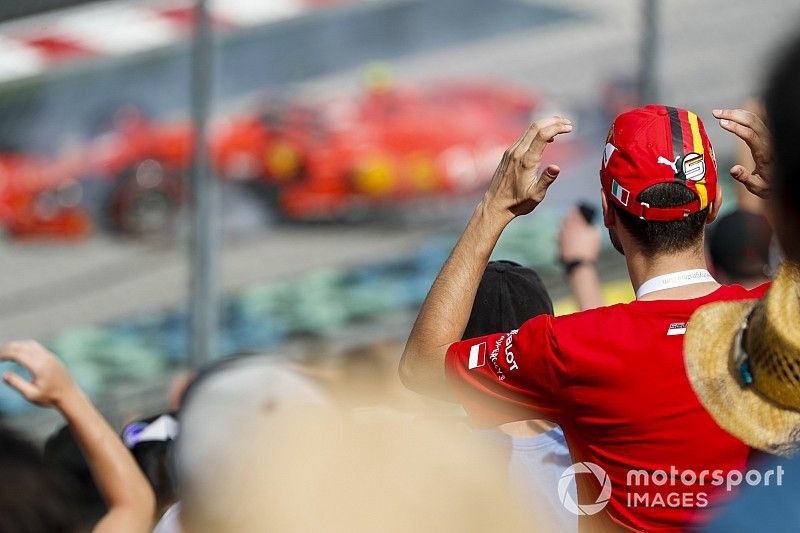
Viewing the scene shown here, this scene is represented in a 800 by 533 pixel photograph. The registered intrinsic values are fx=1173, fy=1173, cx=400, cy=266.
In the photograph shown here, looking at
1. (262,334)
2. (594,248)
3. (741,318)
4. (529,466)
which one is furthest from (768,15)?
(741,318)

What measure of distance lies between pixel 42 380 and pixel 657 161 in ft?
3.17

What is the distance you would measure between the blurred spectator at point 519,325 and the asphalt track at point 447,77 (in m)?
3.36

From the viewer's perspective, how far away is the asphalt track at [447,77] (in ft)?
17.6

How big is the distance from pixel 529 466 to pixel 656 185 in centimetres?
53

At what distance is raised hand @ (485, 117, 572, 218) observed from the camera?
1757mm

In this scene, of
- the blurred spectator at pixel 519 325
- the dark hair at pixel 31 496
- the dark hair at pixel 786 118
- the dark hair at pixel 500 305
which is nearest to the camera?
the dark hair at pixel 786 118

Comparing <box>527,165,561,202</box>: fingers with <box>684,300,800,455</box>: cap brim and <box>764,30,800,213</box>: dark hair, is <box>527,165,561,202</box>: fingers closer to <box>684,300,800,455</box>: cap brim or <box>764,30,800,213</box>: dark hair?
<box>684,300,800,455</box>: cap brim

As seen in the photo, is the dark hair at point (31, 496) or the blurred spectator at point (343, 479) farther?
the dark hair at point (31, 496)

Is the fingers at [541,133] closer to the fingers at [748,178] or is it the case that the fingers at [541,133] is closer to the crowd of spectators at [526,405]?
the crowd of spectators at [526,405]

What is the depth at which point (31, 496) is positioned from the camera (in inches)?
52.3

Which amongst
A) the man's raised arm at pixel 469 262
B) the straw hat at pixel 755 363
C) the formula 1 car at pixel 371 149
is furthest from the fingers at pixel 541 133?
the formula 1 car at pixel 371 149

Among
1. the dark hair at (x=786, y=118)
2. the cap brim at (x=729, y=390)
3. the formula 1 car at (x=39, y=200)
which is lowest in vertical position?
the formula 1 car at (x=39, y=200)

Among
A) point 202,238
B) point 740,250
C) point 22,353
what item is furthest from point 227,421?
point 202,238

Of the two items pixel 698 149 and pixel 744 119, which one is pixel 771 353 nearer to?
pixel 698 149
